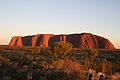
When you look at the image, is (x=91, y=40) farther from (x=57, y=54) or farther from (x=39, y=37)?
(x=57, y=54)

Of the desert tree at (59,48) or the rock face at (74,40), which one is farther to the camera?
the rock face at (74,40)

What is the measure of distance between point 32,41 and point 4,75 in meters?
152

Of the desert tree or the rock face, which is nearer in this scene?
the desert tree

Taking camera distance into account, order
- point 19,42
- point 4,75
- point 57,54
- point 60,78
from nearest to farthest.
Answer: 1. point 60,78
2. point 4,75
3. point 57,54
4. point 19,42

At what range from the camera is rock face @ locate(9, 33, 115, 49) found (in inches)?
5650

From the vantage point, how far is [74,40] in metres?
148

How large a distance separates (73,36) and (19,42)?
5022cm

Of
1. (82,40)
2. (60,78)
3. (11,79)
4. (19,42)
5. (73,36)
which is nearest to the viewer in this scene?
(60,78)

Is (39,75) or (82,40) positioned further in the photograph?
(82,40)

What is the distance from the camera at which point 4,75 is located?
1572 centimetres

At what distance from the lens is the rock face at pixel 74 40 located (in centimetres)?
14350

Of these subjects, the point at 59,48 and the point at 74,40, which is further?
the point at 74,40

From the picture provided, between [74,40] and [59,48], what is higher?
[74,40]

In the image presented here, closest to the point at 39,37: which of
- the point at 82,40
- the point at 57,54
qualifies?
the point at 82,40
